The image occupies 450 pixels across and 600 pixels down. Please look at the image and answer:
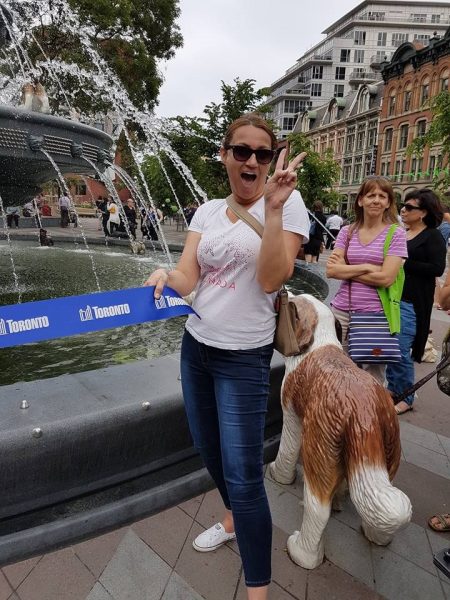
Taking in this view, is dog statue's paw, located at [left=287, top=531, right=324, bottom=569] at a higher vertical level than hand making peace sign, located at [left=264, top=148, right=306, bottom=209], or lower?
lower

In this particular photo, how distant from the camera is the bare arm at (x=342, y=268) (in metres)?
3.13

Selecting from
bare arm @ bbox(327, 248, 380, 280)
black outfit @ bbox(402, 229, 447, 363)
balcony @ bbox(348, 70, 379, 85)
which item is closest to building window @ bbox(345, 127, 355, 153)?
balcony @ bbox(348, 70, 379, 85)

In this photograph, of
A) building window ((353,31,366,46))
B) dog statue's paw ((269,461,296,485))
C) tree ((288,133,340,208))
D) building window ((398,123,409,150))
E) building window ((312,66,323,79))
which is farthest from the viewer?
building window ((312,66,323,79))

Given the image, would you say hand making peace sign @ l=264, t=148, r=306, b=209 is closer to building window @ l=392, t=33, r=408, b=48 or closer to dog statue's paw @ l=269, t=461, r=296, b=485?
dog statue's paw @ l=269, t=461, r=296, b=485

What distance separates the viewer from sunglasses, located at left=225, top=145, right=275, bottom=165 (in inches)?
68.6

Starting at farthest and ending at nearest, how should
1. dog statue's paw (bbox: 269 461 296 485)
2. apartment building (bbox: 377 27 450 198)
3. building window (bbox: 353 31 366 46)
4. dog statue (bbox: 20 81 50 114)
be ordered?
building window (bbox: 353 31 366 46) < apartment building (bbox: 377 27 450 198) < dog statue (bbox: 20 81 50 114) < dog statue's paw (bbox: 269 461 296 485)

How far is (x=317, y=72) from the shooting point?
89500mm

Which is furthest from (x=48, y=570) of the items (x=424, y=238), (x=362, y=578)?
(x=424, y=238)

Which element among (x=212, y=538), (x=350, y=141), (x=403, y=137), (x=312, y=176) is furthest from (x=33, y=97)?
(x=350, y=141)

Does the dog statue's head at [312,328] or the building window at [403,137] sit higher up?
the building window at [403,137]

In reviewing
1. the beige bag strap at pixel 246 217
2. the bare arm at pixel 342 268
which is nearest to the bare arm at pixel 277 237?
the beige bag strap at pixel 246 217

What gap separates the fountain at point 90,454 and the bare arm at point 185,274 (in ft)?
2.83

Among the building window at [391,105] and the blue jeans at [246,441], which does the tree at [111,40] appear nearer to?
the blue jeans at [246,441]

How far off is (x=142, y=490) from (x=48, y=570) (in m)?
0.63
